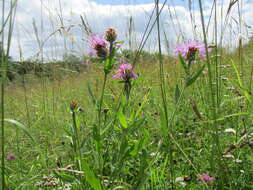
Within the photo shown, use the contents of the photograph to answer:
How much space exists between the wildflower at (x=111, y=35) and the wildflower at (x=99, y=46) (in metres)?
0.02

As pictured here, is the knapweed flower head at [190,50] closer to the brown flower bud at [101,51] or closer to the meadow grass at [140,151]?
the meadow grass at [140,151]

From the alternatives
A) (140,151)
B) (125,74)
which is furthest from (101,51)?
(140,151)

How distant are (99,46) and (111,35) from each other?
0.16 feet

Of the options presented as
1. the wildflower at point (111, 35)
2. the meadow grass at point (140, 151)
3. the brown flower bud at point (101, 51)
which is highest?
the wildflower at point (111, 35)

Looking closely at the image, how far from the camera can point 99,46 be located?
2.54 ft

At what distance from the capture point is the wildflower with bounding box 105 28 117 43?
76 centimetres

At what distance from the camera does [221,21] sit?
1211 millimetres

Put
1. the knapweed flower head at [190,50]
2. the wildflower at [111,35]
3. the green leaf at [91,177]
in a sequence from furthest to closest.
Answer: the knapweed flower head at [190,50]
the wildflower at [111,35]
the green leaf at [91,177]

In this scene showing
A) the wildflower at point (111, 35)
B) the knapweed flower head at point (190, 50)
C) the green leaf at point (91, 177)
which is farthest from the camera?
the knapweed flower head at point (190, 50)

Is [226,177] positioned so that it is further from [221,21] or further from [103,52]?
[221,21]

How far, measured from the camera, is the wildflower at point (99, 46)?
30.2 inches

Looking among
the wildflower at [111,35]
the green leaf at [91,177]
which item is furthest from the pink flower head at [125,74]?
the green leaf at [91,177]

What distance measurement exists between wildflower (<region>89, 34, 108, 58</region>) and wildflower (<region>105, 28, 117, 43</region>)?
20 millimetres

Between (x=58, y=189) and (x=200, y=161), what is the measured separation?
1.68ft
